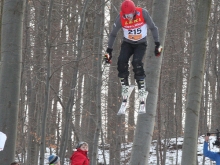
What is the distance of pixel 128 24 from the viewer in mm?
6609

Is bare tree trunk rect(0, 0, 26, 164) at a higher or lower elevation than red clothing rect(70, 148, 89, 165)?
higher

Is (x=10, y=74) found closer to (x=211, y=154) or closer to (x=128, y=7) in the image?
(x=128, y=7)

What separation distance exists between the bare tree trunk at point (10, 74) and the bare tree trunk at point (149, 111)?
215 cm

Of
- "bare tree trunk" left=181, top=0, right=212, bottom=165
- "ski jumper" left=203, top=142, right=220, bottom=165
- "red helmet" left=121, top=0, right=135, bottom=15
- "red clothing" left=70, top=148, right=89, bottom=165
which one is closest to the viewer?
"red helmet" left=121, top=0, right=135, bottom=15

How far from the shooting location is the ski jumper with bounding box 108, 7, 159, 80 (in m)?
6.54

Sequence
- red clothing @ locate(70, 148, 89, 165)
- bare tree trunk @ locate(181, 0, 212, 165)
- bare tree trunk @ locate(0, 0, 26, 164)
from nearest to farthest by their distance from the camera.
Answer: bare tree trunk @ locate(0, 0, 26, 164)
red clothing @ locate(70, 148, 89, 165)
bare tree trunk @ locate(181, 0, 212, 165)

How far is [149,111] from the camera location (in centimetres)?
730

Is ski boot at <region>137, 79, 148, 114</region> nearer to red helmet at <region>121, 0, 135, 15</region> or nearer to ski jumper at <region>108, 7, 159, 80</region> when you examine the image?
ski jumper at <region>108, 7, 159, 80</region>

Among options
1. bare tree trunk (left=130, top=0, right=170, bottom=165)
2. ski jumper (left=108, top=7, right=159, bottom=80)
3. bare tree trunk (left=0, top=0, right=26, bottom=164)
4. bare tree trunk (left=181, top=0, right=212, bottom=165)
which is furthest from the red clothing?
bare tree trunk (left=181, top=0, right=212, bottom=165)

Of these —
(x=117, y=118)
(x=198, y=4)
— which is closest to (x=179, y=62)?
(x=117, y=118)

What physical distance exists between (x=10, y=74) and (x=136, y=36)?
2.26m

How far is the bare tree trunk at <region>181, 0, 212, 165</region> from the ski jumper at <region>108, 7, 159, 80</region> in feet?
9.27

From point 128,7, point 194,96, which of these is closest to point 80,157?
point 128,7

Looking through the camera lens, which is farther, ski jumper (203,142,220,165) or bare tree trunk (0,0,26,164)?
ski jumper (203,142,220,165)
